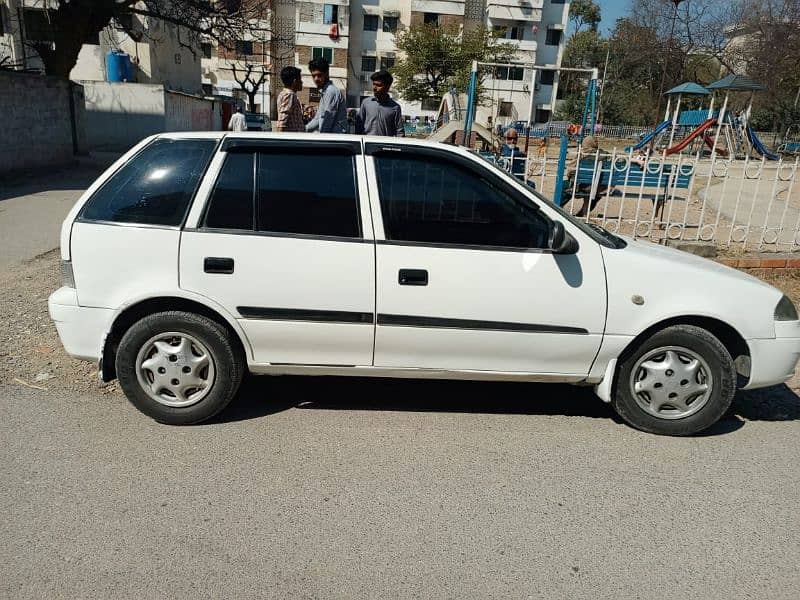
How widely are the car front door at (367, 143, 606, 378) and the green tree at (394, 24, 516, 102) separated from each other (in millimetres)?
47269

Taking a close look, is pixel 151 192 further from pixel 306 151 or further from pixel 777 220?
pixel 777 220

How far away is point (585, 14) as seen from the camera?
77.0m

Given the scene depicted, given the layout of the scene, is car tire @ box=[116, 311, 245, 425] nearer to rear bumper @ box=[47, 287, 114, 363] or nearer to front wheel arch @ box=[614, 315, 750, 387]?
rear bumper @ box=[47, 287, 114, 363]

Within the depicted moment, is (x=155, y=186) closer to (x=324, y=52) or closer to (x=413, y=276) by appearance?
(x=413, y=276)

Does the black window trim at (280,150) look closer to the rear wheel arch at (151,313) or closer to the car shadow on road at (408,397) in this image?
the rear wheel arch at (151,313)

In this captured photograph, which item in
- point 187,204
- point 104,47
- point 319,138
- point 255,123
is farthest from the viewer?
point 104,47

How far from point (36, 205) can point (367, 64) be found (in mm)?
50553

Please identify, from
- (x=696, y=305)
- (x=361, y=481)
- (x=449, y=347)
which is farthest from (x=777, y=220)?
(x=361, y=481)

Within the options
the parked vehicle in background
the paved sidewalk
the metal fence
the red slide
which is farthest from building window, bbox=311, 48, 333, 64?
the metal fence

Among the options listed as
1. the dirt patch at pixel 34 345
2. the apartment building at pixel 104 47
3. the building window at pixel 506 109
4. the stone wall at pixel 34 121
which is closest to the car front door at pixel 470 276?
the dirt patch at pixel 34 345

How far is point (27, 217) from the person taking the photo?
9938 mm

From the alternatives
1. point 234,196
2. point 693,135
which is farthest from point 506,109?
point 234,196

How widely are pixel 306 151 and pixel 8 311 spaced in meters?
3.69

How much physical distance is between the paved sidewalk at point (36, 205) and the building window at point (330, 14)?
41.8 metres
